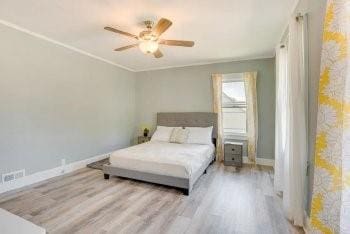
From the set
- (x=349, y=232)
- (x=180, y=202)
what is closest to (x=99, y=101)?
(x=180, y=202)

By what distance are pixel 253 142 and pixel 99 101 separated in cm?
379

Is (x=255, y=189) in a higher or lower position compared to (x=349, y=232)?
lower

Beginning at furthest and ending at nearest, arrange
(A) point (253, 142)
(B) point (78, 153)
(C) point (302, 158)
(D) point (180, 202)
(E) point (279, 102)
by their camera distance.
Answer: (A) point (253, 142) → (B) point (78, 153) → (E) point (279, 102) → (D) point (180, 202) → (C) point (302, 158)

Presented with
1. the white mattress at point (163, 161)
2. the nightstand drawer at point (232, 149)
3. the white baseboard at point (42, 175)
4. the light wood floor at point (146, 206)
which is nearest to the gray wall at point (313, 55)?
the light wood floor at point (146, 206)

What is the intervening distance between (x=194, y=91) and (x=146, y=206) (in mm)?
3281

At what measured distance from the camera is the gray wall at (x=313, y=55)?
1.66 metres

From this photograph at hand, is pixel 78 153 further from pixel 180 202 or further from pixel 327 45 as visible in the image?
pixel 327 45

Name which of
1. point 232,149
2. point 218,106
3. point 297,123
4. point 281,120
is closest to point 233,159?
point 232,149

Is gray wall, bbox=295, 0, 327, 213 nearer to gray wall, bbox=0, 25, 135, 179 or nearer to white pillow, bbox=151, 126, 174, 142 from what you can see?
white pillow, bbox=151, 126, 174, 142

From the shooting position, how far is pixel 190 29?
114 inches

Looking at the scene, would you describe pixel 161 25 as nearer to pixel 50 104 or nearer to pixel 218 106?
pixel 50 104

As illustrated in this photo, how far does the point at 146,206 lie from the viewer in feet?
8.06

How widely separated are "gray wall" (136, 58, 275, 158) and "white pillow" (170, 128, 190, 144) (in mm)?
806

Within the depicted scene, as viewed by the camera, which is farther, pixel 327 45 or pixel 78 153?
pixel 78 153
